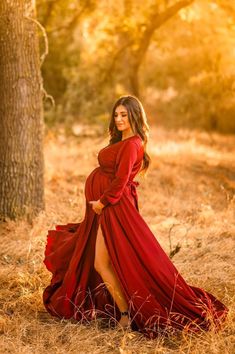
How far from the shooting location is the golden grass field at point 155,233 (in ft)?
14.2

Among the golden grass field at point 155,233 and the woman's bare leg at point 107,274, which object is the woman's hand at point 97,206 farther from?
the golden grass field at point 155,233

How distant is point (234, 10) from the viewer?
10.6 meters

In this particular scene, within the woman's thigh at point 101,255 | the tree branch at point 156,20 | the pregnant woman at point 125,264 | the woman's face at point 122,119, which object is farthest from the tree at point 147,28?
the woman's thigh at point 101,255

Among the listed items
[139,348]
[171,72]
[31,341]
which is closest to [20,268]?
[31,341]

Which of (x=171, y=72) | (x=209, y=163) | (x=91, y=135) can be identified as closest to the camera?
(x=209, y=163)

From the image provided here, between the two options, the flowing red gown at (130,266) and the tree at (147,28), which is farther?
the tree at (147,28)

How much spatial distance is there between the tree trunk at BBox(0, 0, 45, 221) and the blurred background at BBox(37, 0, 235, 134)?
4.69 metres

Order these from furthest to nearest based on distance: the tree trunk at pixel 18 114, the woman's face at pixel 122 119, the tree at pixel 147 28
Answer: the tree at pixel 147 28 → the tree trunk at pixel 18 114 → the woman's face at pixel 122 119

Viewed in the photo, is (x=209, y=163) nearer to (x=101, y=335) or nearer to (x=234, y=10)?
(x=234, y=10)

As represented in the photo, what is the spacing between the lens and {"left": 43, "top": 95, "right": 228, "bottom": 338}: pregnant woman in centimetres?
443

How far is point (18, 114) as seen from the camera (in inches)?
290

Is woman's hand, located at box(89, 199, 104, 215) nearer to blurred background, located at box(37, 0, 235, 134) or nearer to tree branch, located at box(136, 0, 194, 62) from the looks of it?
blurred background, located at box(37, 0, 235, 134)

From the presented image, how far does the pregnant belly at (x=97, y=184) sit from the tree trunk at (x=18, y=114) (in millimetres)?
2780

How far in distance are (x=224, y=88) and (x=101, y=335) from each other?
9056 millimetres
